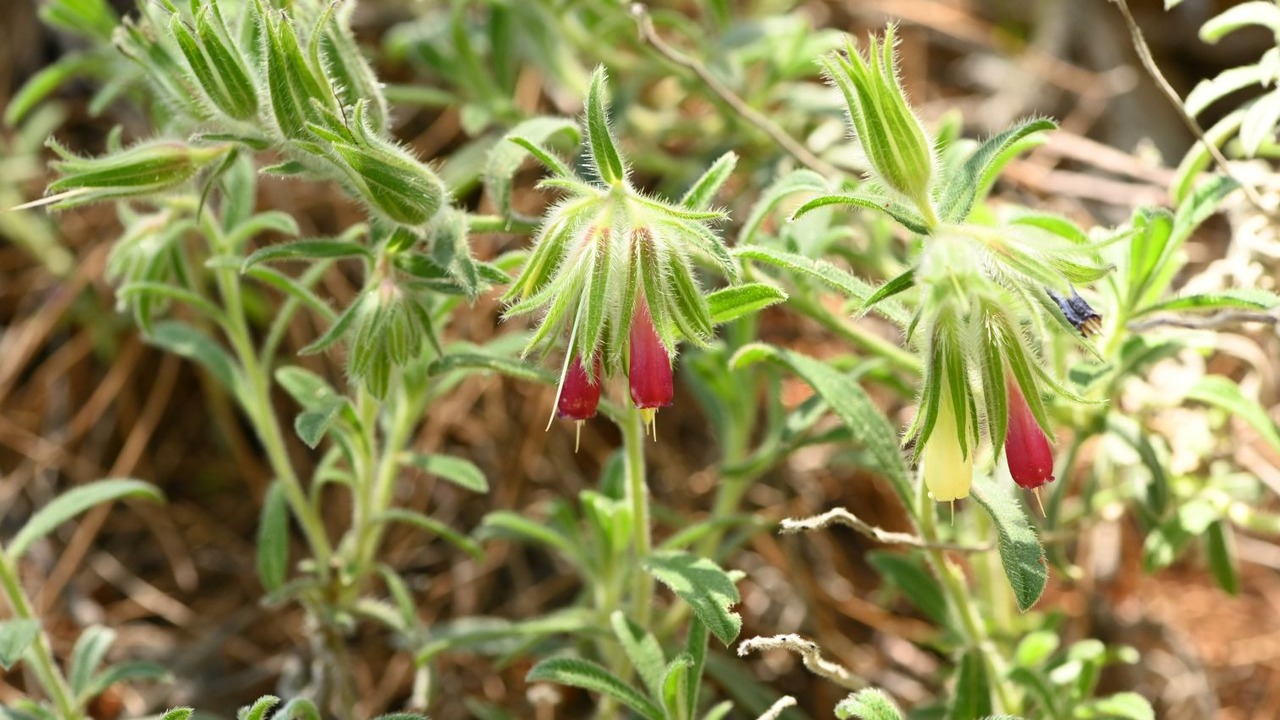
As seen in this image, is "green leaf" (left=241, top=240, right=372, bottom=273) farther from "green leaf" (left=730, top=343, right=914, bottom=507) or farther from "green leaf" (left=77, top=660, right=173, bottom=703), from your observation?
"green leaf" (left=77, top=660, right=173, bottom=703)

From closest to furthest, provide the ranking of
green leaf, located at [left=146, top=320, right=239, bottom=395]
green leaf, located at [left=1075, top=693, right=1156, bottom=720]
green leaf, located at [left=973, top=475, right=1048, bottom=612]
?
green leaf, located at [left=973, top=475, right=1048, bottom=612] < green leaf, located at [left=1075, top=693, right=1156, bottom=720] < green leaf, located at [left=146, top=320, right=239, bottom=395]

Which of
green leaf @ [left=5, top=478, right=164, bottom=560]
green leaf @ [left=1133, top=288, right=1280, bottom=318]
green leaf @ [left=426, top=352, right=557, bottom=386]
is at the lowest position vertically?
green leaf @ [left=1133, top=288, right=1280, bottom=318]

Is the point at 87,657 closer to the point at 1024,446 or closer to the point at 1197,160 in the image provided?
the point at 1024,446

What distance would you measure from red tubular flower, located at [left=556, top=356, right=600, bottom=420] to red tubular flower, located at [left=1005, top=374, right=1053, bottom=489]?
2.13 feet

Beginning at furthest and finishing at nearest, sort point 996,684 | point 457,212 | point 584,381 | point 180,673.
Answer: point 180,673 < point 996,684 < point 457,212 < point 584,381

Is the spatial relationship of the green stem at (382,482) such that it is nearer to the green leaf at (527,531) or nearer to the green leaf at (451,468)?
the green leaf at (451,468)

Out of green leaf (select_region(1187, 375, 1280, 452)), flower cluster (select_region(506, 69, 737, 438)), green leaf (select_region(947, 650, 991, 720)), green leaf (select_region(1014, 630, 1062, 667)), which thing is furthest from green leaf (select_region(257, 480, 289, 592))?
green leaf (select_region(1187, 375, 1280, 452))

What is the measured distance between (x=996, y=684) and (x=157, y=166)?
198cm

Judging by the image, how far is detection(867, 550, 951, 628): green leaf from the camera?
113 inches

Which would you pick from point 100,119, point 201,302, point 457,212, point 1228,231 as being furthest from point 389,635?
point 1228,231

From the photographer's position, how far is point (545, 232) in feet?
6.73

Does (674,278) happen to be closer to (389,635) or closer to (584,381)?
(584,381)

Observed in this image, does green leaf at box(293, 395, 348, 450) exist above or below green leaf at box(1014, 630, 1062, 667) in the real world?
above

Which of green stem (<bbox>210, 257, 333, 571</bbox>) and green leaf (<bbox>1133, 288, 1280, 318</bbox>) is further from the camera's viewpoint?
green stem (<bbox>210, 257, 333, 571</bbox>)
